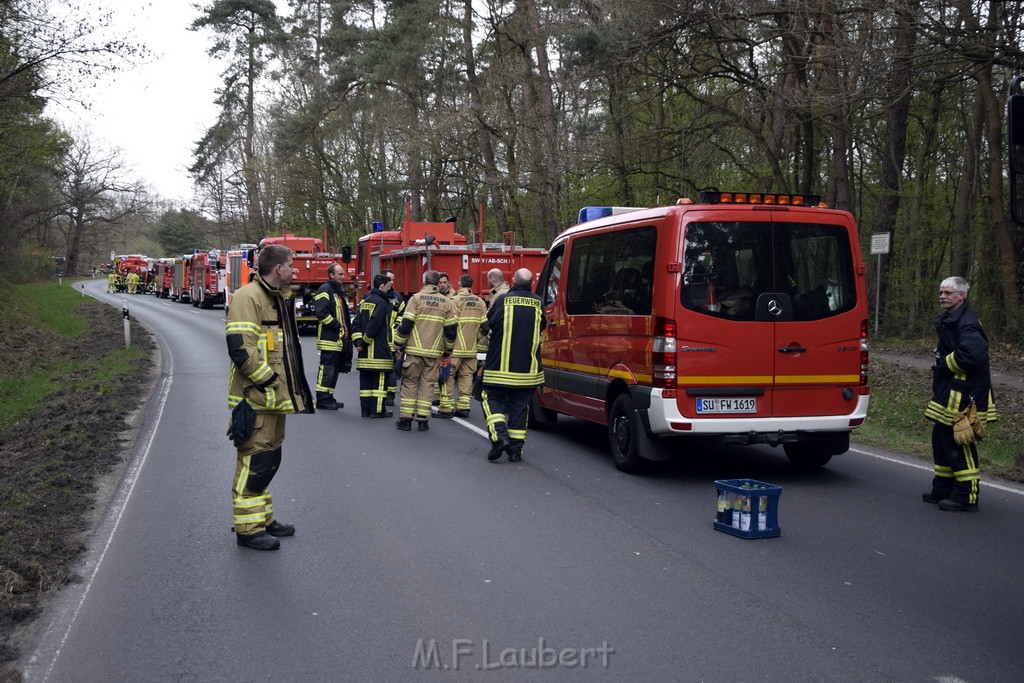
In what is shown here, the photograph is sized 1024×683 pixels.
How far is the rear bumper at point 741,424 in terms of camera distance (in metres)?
8.16

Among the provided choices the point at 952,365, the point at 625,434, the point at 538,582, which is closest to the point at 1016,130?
the point at 952,365

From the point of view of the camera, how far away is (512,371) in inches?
373

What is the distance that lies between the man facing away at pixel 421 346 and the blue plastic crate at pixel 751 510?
17.5 ft

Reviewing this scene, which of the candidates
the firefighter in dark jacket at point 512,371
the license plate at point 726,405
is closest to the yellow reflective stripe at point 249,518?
the firefighter in dark jacket at point 512,371

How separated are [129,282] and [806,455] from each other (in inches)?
2452

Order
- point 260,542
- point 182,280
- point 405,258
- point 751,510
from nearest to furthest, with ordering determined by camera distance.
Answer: point 260,542
point 751,510
point 405,258
point 182,280

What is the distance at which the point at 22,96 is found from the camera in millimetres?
20906

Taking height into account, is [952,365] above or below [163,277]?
below

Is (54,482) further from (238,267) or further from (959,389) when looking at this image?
(238,267)

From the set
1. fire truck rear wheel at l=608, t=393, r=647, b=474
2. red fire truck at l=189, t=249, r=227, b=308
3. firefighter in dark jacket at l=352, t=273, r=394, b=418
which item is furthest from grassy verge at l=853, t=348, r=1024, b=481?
red fire truck at l=189, t=249, r=227, b=308

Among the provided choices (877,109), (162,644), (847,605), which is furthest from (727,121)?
(162,644)

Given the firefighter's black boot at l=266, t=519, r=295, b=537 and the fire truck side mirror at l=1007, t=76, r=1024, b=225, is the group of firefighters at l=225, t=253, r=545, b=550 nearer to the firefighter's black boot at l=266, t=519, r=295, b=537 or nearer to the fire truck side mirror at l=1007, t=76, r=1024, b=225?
the firefighter's black boot at l=266, t=519, r=295, b=537

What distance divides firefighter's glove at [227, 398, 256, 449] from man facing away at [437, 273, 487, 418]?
586 cm

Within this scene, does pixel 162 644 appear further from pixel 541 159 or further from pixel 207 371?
pixel 541 159
